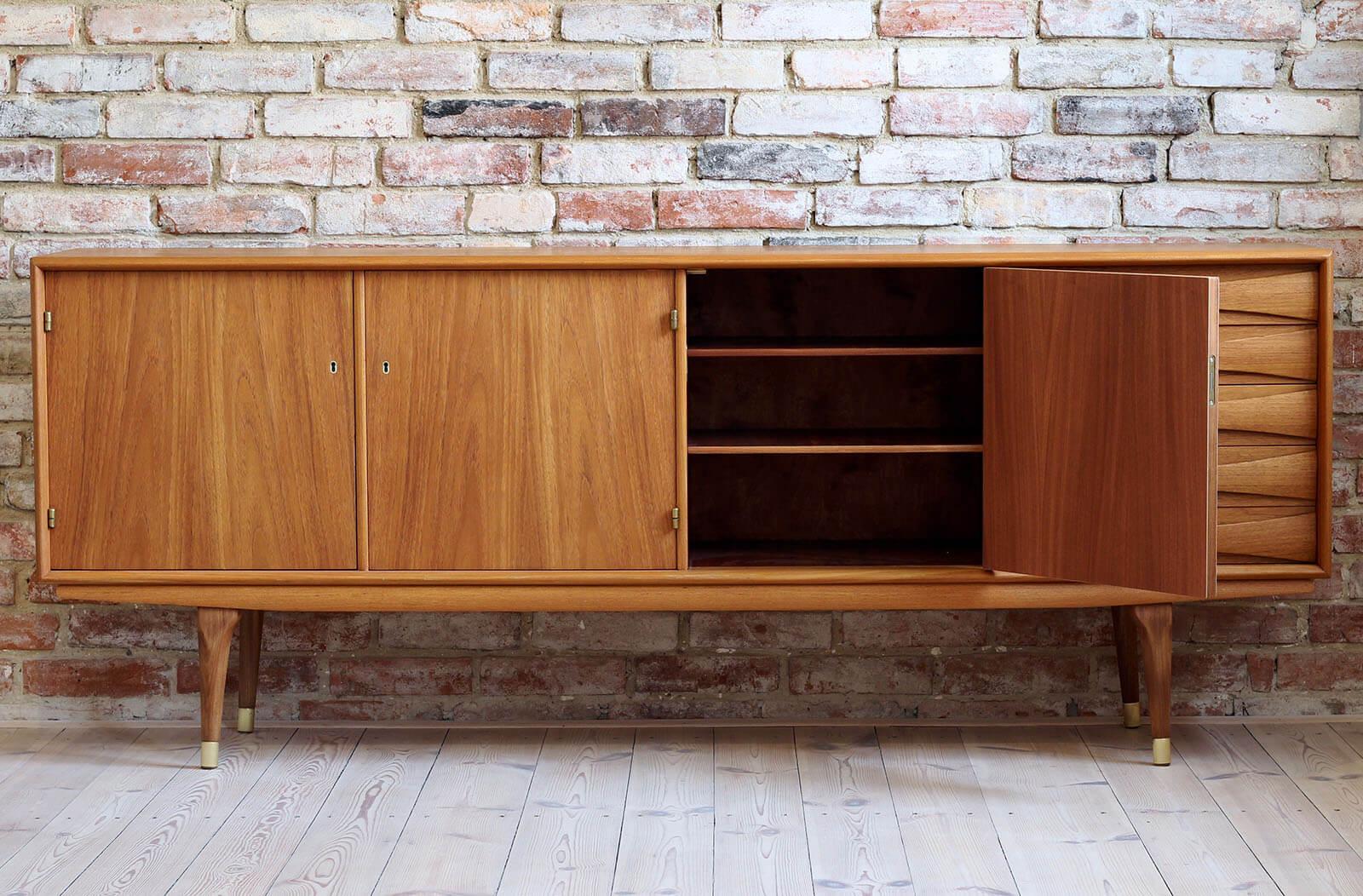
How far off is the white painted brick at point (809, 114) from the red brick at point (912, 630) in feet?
3.21

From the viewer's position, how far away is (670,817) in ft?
7.54

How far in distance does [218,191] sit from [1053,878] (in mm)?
2003

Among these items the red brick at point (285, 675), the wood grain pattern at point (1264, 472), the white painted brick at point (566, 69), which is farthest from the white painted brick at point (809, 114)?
the red brick at point (285, 675)

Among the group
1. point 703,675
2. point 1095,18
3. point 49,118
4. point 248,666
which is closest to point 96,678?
point 248,666

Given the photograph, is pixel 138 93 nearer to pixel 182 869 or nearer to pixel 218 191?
pixel 218 191

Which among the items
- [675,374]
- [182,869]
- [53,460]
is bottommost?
[182,869]

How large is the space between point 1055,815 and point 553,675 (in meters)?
1.06

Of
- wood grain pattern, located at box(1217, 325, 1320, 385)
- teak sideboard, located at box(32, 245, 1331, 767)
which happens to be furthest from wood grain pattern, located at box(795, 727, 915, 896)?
wood grain pattern, located at box(1217, 325, 1320, 385)

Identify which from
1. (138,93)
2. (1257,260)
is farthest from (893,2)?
(138,93)

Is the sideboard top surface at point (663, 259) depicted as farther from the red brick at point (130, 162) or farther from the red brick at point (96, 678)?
the red brick at point (96, 678)

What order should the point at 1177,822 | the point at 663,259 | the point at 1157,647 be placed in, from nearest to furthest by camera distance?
1. the point at 1177,822
2. the point at 663,259
3. the point at 1157,647

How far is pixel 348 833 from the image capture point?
87.6 inches

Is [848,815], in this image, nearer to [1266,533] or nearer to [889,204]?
[1266,533]

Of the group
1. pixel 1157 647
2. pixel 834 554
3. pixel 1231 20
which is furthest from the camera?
pixel 1231 20
